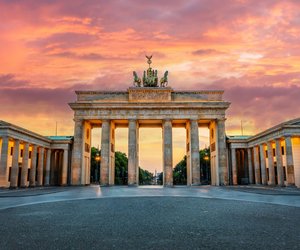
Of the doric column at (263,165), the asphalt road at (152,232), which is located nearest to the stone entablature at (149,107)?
the doric column at (263,165)

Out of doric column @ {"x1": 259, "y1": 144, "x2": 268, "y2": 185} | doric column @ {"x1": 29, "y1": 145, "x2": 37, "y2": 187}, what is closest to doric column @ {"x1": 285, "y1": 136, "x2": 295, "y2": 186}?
doric column @ {"x1": 259, "y1": 144, "x2": 268, "y2": 185}

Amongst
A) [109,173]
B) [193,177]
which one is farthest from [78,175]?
[193,177]

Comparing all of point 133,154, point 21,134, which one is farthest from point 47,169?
point 133,154

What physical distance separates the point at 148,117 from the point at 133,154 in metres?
7.90

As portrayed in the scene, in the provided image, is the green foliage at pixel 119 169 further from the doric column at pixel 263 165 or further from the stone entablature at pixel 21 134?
the doric column at pixel 263 165

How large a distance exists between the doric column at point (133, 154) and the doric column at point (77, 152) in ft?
32.0

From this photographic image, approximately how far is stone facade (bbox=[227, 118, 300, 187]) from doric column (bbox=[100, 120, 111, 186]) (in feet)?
84.4

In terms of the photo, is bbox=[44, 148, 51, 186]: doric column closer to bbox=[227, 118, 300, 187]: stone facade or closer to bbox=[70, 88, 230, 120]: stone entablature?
bbox=[70, 88, 230, 120]: stone entablature

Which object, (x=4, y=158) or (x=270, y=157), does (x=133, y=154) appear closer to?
(x=4, y=158)

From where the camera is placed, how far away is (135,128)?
59.6 metres

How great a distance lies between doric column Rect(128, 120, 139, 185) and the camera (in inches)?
2271

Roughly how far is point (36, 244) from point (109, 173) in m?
51.0

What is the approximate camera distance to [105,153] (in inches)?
2323

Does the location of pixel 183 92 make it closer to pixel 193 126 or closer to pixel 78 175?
pixel 193 126
